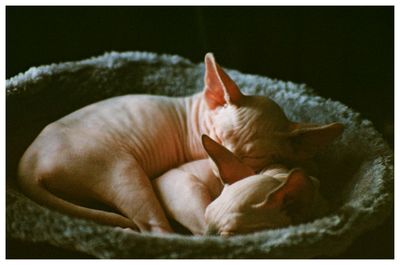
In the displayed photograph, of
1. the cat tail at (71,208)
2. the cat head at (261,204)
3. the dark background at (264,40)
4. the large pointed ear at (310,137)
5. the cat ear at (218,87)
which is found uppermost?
the dark background at (264,40)

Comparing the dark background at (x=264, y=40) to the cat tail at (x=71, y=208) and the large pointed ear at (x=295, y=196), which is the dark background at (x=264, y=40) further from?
the large pointed ear at (x=295, y=196)

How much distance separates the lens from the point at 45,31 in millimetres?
2355

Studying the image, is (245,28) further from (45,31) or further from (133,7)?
(45,31)

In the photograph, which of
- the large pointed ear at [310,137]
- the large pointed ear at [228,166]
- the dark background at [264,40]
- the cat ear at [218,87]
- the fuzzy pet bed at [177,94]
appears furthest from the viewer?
the dark background at [264,40]


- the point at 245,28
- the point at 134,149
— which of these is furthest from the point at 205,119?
the point at 245,28

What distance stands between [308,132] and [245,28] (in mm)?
868

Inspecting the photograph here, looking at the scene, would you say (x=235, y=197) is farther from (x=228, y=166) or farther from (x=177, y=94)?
(x=177, y=94)

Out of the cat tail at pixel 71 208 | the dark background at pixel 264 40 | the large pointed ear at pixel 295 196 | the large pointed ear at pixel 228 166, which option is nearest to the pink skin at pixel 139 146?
the cat tail at pixel 71 208

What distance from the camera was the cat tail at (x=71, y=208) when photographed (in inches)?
64.5

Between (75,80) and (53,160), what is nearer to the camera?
(53,160)

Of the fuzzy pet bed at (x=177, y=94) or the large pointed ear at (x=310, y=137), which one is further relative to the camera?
the large pointed ear at (x=310, y=137)

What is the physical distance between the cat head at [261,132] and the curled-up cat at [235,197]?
1.9 inches

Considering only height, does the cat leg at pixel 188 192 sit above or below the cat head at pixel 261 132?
below

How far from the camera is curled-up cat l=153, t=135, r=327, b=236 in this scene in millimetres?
1469
